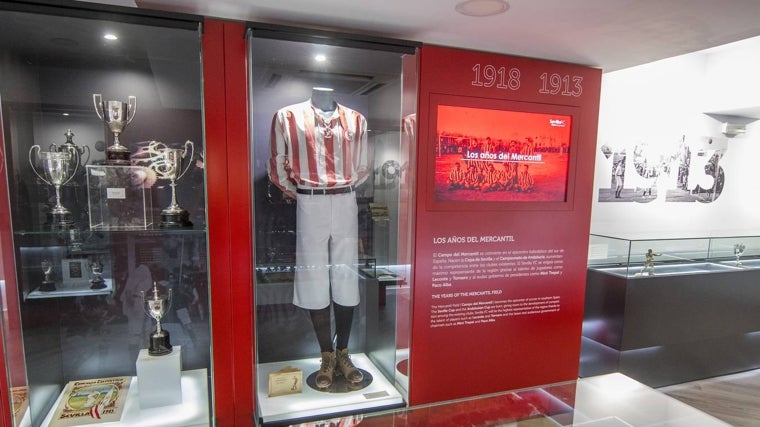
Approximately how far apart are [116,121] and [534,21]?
195cm

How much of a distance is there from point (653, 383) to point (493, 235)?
2045 mm

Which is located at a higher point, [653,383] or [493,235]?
[493,235]

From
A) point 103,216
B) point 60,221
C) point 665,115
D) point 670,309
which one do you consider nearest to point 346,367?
point 103,216

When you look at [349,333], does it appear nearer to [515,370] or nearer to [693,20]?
[515,370]

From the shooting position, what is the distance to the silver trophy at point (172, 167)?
1900 millimetres

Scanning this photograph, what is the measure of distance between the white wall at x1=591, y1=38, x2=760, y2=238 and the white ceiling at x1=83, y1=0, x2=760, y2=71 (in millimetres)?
1422

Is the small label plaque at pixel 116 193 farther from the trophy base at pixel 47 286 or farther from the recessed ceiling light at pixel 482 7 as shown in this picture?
the recessed ceiling light at pixel 482 7

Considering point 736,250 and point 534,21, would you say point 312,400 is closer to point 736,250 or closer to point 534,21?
point 534,21

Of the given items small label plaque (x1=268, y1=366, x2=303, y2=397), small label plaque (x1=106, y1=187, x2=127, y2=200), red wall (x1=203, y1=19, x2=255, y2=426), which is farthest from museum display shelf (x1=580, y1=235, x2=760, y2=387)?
small label plaque (x1=106, y1=187, x2=127, y2=200)

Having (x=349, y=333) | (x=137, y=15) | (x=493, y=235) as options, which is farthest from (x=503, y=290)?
(x=137, y=15)

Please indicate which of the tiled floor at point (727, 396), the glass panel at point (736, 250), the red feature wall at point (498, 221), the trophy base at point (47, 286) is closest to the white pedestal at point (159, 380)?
the trophy base at point (47, 286)

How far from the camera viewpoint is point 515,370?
2.66 metres

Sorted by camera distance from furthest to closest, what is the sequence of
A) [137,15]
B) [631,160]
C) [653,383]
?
1. [631,160]
2. [653,383]
3. [137,15]

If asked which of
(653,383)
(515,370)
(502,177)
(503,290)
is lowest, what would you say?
(653,383)
